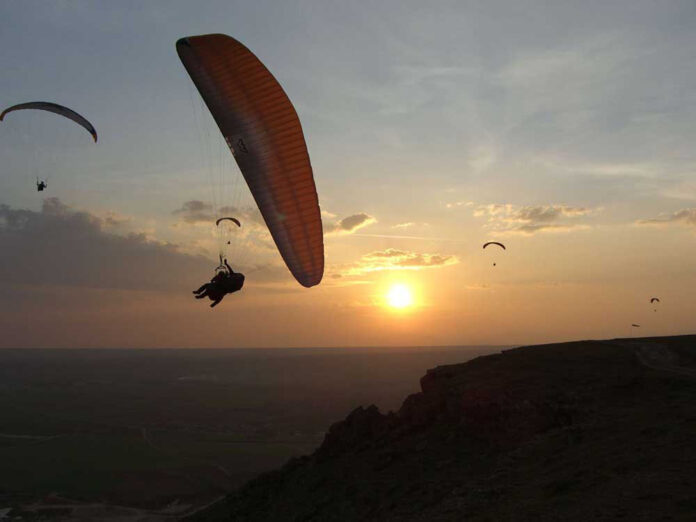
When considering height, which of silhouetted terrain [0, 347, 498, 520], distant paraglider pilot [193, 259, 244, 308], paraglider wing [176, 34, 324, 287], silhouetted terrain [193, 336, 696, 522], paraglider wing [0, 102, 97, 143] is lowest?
silhouetted terrain [0, 347, 498, 520]

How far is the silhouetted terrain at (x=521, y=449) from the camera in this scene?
16578 mm

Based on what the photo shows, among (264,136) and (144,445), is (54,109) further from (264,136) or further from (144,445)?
(144,445)

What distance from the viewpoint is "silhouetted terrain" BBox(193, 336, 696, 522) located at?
16.6 m

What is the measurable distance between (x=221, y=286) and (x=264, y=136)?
6.33 meters

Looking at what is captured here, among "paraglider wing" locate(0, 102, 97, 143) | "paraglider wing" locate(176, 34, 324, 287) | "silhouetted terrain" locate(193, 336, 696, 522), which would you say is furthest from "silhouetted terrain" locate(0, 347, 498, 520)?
"paraglider wing" locate(176, 34, 324, 287)

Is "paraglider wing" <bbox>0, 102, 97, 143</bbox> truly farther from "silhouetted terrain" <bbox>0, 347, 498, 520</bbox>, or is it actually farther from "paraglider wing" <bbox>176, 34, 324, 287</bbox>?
"silhouetted terrain" <bbox>0, 347, 498, 520</bbox>

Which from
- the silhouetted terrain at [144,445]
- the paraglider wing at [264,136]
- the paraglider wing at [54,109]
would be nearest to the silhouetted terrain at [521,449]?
the paraglider wing at [264,136]

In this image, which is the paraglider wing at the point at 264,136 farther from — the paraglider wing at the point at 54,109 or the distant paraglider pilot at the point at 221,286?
the paraglider wing at the point at 54,109

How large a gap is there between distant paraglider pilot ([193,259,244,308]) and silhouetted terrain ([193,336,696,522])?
1115 centimetres

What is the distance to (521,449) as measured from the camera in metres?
23.2

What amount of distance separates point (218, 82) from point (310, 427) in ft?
353

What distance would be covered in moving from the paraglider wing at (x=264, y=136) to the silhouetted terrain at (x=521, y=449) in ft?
35.2

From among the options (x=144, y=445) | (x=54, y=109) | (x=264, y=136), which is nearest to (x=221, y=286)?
(x=264, y=136)

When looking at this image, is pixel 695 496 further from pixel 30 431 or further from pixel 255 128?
pixel 30 431
